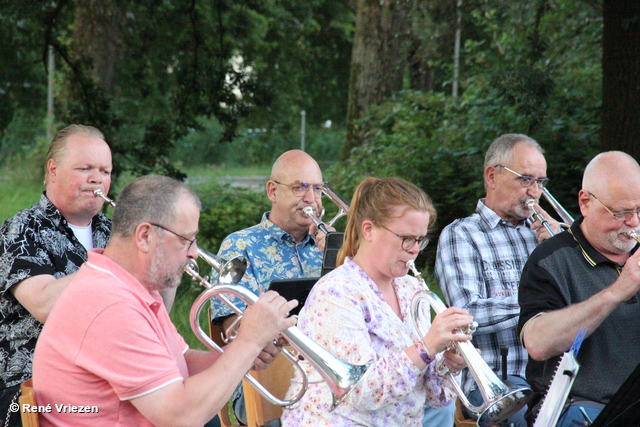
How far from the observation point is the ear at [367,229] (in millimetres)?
2832

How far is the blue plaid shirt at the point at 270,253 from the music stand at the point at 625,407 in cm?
188

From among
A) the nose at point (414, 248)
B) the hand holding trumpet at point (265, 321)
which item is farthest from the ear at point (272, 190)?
the hand holding trumpet at point (265, 321)

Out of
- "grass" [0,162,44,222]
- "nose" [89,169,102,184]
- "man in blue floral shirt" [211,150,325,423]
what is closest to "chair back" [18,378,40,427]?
"nose" [89,169,102,184]

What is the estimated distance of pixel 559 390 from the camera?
6.98 feet

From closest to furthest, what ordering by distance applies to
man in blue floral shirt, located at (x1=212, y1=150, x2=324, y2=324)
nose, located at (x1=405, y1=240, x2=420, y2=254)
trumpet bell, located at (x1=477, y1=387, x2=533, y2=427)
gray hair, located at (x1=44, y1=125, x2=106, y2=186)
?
trumpet bell, located at (x1=477, y1=387, x2=533, y2=427)
nose, located at (x1=405, y1=240, x2=420, y2=254)
gray hair, located at (x1=44, y1=125, x2=106, y2=186)
man in blue floral shirt, located at (x1=212, y1=150, x2=324, y2=324)

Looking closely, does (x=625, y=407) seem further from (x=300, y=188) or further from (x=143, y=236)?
(x=300, y=188)

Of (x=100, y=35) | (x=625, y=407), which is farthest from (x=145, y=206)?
(x=100, y=35)

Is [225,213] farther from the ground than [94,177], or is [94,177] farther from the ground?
[94,177]

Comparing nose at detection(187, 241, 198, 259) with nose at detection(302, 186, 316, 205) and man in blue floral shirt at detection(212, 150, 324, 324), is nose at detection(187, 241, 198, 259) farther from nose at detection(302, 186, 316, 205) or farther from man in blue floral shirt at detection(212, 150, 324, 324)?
nose at detection(302, 186, 316, 205)

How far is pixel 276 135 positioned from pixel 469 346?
21.8m

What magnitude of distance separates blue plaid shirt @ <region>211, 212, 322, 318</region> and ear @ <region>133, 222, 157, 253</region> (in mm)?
1581

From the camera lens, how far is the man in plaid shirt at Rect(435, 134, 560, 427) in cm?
364

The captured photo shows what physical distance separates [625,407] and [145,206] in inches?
61.9

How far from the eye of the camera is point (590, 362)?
2.92 m
